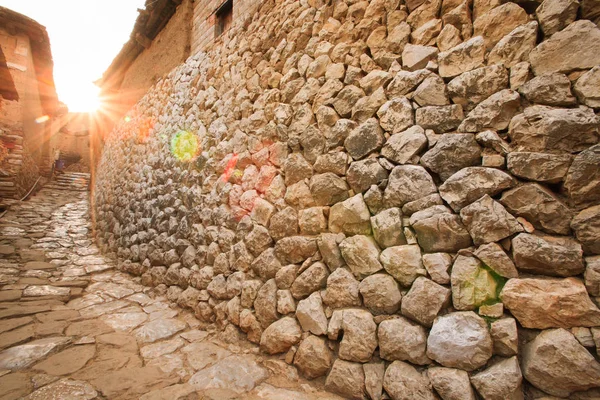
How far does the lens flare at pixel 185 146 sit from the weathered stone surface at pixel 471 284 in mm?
3225

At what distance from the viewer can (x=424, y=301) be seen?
145cm

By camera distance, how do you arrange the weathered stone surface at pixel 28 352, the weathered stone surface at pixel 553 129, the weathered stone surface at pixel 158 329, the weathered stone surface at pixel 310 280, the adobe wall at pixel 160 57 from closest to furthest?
1. the weathered stone surface at pixel 553 129
2. the weathered stone surface at pixel 310 280
3. the weathered stone surface at pixel 28 352
4. the weathered stone surface at pixel 158 329
5. the adobe wall at pixel 160 57

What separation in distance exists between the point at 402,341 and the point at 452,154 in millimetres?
1122

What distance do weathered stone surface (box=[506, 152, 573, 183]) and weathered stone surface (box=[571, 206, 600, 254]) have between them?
19 cm

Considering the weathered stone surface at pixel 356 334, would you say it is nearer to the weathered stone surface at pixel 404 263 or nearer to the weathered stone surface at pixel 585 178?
the weathered stone surface at pixel 404 263

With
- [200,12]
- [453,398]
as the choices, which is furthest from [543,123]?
[200,12]

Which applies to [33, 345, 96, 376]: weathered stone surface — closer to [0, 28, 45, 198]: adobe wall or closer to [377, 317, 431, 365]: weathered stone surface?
[377, 317, 431, 365]: weathered stone surface

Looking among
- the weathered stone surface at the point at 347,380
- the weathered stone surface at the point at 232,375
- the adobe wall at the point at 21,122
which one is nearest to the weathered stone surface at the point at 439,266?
the weathered stone surface at the point at 347,380

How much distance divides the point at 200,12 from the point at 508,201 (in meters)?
5.19

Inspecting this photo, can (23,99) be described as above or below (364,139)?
above

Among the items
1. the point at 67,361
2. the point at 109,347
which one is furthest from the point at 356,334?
the point at 67,361

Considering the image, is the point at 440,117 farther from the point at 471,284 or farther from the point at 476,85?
the point at 471,284

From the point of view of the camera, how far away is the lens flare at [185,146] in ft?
11.7

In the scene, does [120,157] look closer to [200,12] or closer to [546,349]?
[200,12]
